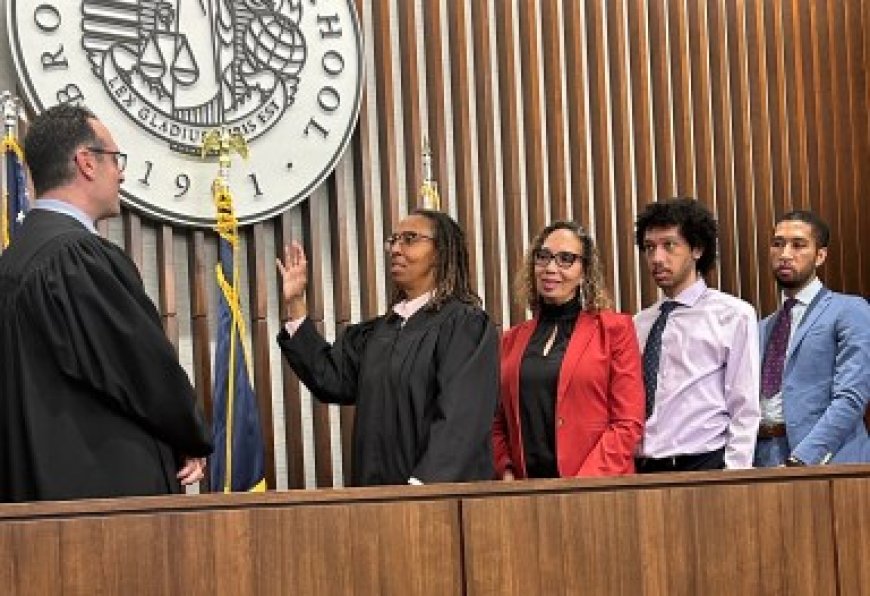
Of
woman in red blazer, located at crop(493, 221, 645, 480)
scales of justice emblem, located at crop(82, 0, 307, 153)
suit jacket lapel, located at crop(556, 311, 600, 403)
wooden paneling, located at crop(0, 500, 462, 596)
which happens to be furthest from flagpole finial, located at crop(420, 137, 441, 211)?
wooden paneling, located at crop(0, 500, 462, 596)

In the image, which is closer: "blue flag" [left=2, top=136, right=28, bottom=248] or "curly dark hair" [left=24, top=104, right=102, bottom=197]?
"curly dark hair" [left=24, top=104, right=102, bottom=197]

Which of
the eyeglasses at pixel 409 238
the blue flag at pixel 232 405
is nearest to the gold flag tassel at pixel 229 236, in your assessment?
the blue flag at pixel 232 405

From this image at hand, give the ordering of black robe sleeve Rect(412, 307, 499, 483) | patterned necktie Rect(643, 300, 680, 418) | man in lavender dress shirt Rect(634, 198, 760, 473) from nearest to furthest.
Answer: black robe sleeve Rect(412, 307, 499, 483) → man in lavender dress shirt Rect(634, 198, 760, 473) → patterned necktie Rect(643, 300, 680, 418)

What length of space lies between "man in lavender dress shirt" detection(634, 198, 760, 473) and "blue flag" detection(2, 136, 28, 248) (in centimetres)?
159

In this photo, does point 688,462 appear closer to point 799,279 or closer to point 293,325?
point 799,279

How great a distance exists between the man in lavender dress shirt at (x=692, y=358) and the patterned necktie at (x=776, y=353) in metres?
0.29

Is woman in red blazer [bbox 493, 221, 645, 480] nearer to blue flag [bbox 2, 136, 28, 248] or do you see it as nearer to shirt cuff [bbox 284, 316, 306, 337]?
shirt cuff [bbox 284, 316, 306, 337]

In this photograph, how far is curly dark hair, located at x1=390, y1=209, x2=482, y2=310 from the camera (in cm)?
378

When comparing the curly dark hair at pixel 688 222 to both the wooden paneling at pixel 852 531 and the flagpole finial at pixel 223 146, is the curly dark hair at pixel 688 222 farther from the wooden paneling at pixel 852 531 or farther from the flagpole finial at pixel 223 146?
Answer: the wooden paneling at pixel 852 531

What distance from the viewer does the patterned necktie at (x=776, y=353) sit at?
437 cm

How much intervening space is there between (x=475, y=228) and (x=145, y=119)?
1.06 m

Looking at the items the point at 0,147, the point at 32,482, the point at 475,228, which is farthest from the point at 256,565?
the point at 475,228

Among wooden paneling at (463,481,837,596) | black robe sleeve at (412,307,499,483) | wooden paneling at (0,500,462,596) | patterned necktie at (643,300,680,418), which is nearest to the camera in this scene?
wooden paneling at (0,500,462,596)

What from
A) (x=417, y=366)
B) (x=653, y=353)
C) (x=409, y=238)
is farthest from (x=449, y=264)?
(x=653, y=353)
